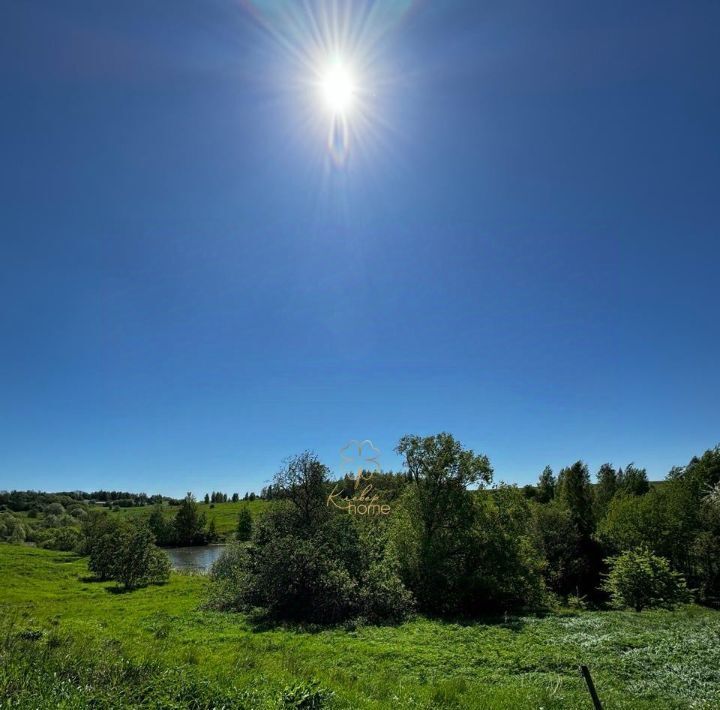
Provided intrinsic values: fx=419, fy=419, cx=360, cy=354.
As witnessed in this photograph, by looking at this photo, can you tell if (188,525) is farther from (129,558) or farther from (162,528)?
(129,558)

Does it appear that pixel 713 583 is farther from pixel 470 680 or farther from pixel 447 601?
pixel 470 680

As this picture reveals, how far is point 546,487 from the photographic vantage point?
92.6 metres

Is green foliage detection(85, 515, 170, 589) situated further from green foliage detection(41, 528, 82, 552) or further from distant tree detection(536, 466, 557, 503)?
distant tree detection(536, 466, 557, 503)

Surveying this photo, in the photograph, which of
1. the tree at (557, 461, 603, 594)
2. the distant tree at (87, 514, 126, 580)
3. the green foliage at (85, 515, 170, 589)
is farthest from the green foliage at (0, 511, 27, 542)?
the tree at (557, 461, 603, 594)

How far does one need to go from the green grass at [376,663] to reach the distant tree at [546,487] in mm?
74242

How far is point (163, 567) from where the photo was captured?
51.6 metres

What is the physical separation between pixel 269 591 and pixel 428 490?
1238 centimetres

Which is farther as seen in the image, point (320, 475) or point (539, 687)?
point (320, 475)

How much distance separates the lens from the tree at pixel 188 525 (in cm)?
12294

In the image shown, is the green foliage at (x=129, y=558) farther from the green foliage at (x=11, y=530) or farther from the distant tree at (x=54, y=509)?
the distant tree at (x=54, y=509)

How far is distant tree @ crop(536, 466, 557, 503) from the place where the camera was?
301 ft

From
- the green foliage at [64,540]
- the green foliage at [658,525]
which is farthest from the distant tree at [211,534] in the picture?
the green foliage at [658,525]

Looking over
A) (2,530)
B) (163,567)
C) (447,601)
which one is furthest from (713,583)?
(2,530)

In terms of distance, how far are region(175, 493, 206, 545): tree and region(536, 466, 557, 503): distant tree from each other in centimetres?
9595
